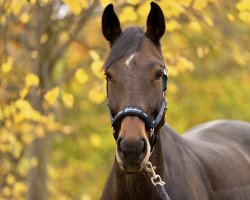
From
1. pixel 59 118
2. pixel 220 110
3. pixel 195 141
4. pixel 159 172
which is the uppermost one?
pixel 220 110

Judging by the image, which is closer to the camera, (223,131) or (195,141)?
(195,141)

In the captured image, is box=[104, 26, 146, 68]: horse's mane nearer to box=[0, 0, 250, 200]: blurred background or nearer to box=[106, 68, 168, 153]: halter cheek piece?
box=[106, 68, 168, 153]: halter cheek piece

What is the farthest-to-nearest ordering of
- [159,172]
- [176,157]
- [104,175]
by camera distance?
[104,175] < [176,157] < [159,172]

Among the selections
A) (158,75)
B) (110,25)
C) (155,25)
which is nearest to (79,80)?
(110,25)

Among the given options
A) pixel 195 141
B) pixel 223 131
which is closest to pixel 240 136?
pixel 223 131

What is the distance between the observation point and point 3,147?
33.4 feet

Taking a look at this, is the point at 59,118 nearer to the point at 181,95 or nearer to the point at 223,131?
the point at 223,131

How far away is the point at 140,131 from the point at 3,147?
5965 mm

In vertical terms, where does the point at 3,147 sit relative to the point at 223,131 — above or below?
above

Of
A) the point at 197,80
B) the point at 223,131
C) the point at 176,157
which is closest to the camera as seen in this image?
the point at 176,157

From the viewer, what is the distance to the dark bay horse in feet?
15.0

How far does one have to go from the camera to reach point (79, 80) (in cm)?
788

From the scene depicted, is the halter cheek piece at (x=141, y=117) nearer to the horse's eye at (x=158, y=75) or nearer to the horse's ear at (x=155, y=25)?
the horse's eye at (x=158, y=75)

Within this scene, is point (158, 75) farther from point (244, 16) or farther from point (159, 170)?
point (244, 16)
